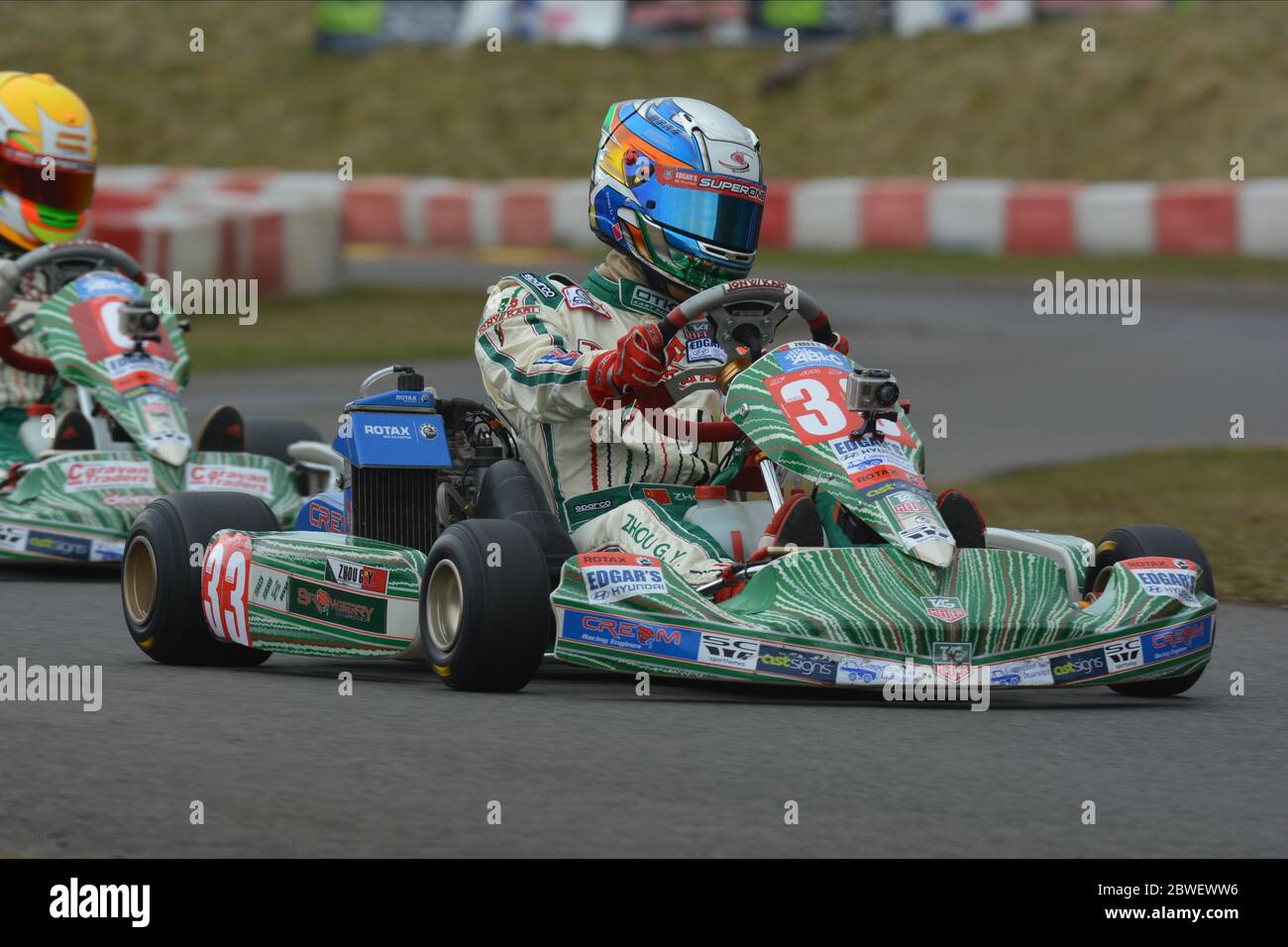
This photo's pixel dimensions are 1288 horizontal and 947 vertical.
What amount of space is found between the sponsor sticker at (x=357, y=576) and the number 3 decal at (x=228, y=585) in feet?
0.73

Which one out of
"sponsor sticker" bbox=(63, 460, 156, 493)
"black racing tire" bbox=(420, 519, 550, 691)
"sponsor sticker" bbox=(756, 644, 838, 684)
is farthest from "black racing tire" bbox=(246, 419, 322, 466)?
"sponsor sticker" bbox=(756, 644, 838, 684)

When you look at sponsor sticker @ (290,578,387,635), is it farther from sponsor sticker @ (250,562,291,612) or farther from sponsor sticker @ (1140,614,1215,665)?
sponsor sticker @ (1140,614,1215,665)

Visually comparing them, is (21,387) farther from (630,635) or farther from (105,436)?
(630,635)

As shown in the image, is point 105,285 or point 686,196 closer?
point 686,196

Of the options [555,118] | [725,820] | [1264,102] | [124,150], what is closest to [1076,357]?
[1264,102]

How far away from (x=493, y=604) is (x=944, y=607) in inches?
38.3

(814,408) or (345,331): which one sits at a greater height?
(345,331)

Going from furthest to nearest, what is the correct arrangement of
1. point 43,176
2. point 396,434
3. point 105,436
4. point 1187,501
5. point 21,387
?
point 1187,501 < point 43,176 < point 21,387 < point 105,436 < point 396,434

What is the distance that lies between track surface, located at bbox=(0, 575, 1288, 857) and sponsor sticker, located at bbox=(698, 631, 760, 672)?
0.12m

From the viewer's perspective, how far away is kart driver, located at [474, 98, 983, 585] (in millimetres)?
6113

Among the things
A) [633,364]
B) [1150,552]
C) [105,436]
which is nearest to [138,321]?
[105,436]

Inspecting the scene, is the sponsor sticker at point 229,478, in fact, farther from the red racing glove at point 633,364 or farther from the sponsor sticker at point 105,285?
the red racing glove at point 633,364

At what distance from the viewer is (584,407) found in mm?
6047
